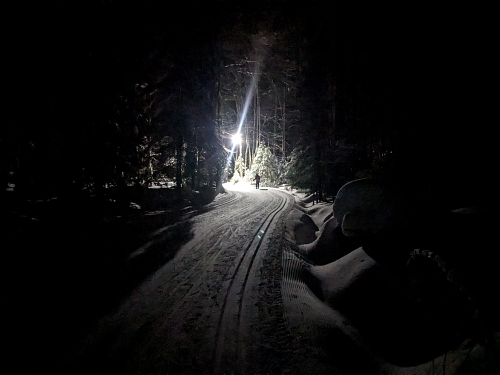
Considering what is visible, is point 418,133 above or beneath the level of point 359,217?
above

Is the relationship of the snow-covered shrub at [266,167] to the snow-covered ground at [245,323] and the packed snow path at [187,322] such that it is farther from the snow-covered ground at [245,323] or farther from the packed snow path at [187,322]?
the packed snow path at [187,322]

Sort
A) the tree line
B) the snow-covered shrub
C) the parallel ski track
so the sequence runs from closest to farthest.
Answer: the parallel ski track, the tree line, the snow-covered shrub

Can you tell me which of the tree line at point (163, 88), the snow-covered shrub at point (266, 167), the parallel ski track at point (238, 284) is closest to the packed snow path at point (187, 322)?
the parallel ski track at point (238, 284)

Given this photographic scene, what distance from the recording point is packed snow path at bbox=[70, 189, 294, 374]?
3176 millimetres

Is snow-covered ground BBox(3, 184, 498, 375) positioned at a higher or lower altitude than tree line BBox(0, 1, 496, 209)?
lower

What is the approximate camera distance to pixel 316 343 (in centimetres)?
357

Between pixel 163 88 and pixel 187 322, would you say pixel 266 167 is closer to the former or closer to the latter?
pixel 163 88

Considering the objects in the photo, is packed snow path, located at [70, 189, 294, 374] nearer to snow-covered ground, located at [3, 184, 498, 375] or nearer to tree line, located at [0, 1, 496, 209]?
snow-covered ground, located at [3, 184, 498, 375]

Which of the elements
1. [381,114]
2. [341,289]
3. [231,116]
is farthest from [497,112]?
[231,116]

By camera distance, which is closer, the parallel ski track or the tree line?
the parallel ski track

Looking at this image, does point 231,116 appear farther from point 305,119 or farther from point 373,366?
point 373,366

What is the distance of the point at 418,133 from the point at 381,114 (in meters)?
2.02

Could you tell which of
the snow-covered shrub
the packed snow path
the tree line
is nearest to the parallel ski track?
the packed snow path

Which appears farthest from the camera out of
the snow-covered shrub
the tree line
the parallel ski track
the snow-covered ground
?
the snow-covered shrub
